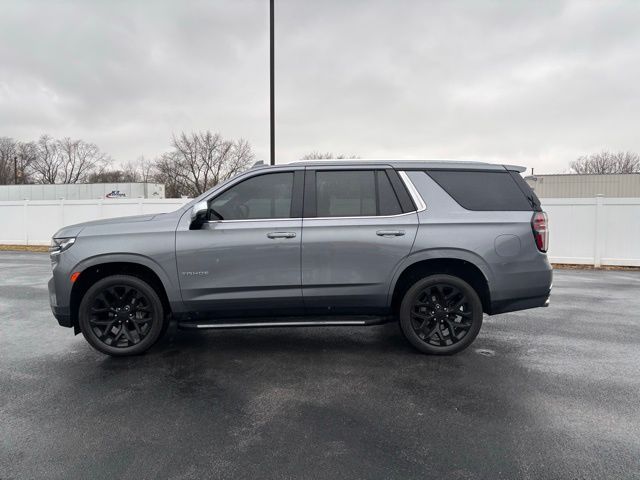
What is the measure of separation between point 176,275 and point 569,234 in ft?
37.6

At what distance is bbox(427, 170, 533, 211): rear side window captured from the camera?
412cm

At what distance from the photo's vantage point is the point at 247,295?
3980 millimetres

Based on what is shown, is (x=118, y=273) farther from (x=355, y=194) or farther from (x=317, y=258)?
(x=355, y=194)

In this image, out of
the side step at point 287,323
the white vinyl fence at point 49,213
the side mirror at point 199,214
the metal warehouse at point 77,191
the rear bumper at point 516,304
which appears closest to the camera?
the side mirror at point 199,214

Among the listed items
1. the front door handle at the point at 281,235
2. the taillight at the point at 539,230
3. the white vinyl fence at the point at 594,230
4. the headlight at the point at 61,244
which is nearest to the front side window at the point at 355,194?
the front door handle at the point at 281,235

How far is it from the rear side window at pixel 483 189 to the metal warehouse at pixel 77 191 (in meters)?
37.9

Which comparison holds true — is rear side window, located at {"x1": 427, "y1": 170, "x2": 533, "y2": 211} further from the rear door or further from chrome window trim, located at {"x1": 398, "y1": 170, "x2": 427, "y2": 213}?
the rear door

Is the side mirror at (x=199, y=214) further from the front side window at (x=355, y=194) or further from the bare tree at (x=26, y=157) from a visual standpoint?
the bare tree at (x=26, y=157)

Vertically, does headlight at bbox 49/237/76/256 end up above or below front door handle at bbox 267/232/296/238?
below

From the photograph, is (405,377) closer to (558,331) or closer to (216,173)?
(558,331)

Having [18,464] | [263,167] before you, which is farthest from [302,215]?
[18,464]

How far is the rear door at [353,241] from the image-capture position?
3.97 metres

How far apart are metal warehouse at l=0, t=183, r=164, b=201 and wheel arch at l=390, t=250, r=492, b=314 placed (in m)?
37.8

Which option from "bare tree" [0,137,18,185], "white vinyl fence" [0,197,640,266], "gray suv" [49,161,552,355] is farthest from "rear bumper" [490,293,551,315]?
Answer: "bare tree" [0,137,18,185]
